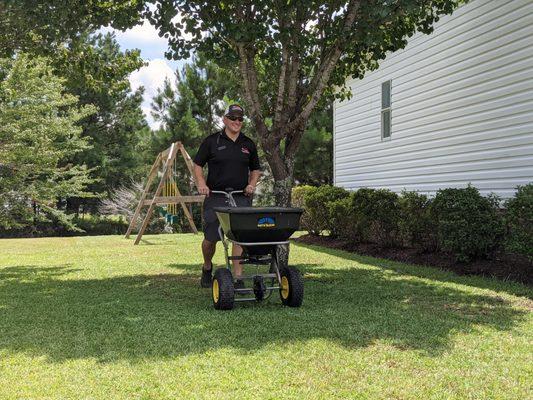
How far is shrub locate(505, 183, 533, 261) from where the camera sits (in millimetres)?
6184

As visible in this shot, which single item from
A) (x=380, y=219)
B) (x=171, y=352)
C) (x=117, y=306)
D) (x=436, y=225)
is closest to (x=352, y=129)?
(x=380, y=219)

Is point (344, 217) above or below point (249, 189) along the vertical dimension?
below

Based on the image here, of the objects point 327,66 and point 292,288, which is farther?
point 327,66

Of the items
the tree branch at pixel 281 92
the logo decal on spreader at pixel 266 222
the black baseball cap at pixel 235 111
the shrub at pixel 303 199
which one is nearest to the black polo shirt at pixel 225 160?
the black baseball cap at pixel 235 111

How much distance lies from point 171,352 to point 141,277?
3748 millimetres

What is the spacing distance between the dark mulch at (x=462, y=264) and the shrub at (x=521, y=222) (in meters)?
0.53

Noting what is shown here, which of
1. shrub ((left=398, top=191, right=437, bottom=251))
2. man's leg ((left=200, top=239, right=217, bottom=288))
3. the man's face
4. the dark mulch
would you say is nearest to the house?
shrub ((left=398, top=191, right=437, bottom=251))

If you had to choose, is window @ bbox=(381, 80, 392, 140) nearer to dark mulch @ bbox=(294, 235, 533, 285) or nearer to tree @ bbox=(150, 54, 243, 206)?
dark mulch @ bbox=(294, 235, 533, 285)

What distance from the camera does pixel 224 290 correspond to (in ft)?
15.8

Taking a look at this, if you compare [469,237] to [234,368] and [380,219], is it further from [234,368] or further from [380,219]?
[234,368]

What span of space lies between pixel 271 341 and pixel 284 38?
3.85 meters

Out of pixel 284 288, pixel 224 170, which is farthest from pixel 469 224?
pixel 224 170

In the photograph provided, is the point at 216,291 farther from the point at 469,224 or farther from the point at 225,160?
the point at 469,224

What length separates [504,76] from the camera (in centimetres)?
762
